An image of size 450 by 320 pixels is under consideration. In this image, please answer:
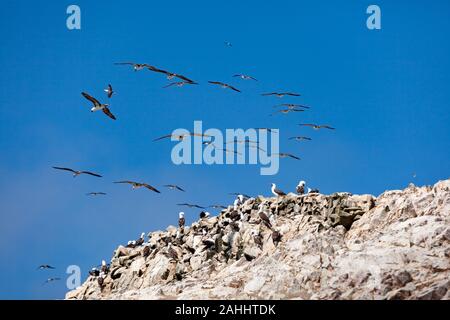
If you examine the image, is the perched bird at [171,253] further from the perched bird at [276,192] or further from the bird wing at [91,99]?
the bird wing at [91,99]

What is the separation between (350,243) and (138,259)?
2000 centimetres

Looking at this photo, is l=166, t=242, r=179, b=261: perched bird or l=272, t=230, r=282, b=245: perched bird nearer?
l=272, t=230, r=282, b=245: perched bird

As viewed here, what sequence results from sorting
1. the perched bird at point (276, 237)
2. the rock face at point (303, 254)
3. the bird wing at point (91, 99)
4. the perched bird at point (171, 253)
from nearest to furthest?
the rock face at point (303, 254) → the bird wing at point (91, 99) → the perched bird at point (276, 237) → the perched bird at point (171, 253)

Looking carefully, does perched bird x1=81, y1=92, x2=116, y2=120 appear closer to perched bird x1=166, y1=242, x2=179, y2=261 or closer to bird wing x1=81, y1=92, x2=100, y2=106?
bird wing x1=81, y1=92, x2=100, y2=106

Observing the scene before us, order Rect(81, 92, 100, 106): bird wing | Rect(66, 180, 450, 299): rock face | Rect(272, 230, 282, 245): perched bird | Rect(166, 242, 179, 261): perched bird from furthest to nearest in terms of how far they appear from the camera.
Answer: Rect(166, 242, 179, 261): perched bird, Rect(272, 230, 282, 245): perched bird, Rect(81, 92, 100, 106): bird wing, Rect(66, 180, 450, 299): rock face

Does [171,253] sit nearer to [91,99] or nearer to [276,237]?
[276,237]

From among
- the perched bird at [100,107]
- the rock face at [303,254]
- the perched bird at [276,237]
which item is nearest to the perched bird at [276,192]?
the rock face at [303,254]

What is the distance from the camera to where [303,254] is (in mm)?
53969

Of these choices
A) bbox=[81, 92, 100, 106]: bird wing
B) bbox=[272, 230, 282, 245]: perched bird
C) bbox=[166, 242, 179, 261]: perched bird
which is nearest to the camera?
bbox=[81, 92, 100, 106]: bird wing

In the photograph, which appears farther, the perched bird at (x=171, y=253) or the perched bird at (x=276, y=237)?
the perched bird at (x=171, y=253)

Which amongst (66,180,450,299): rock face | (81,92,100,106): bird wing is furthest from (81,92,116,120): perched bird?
(66,180,450,299): rock face

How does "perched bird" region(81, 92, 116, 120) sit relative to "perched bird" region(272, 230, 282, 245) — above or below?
above

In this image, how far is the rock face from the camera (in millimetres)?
48469

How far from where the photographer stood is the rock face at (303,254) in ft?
159
